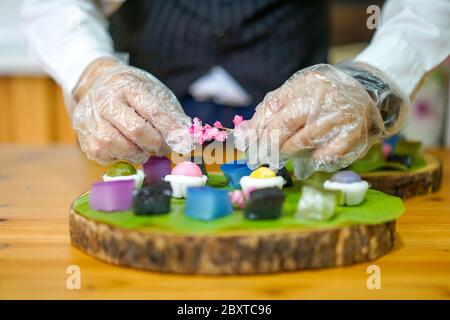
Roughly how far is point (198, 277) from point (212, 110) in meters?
0.79

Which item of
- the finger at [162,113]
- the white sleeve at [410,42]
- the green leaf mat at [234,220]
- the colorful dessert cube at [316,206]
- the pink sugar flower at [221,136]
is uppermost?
the white sleeve at [410,42]

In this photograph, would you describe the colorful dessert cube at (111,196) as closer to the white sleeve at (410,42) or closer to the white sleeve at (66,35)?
the white sleeve at (66,35)

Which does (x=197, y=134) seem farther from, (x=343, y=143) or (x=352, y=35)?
(x=352, y=35)

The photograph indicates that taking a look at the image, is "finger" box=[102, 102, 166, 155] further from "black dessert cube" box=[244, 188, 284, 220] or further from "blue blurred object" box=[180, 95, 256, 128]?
"blue blurred object" box=[180, 95, 256, 128]

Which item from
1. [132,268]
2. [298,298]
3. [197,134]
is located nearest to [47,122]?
[197,134]

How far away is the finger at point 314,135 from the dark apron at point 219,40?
0.51m

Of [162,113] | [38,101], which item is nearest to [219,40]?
[162,113]

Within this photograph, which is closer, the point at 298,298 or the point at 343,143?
the point at 298,298

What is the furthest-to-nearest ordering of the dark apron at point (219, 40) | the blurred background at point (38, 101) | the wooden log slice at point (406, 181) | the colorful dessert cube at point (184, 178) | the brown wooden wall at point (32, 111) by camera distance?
the brown wooden wall at point (32, 111) < the blurred background at point (38, 101) < the dark apron at point (219, 40) < the wooden log slice at point (406, 181) < the colorful dessert cube at point (184, 178)

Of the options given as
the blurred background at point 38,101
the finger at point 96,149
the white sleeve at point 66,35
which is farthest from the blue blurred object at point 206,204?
the blurred background at point 38,101

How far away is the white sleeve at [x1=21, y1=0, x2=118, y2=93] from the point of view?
4.16ft

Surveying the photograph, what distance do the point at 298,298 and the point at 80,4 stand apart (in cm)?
96

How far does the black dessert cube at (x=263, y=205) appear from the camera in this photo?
792 mm

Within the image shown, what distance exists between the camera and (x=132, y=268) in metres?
0.79
